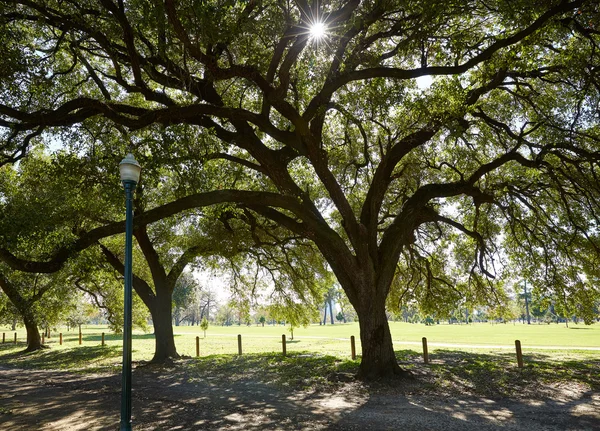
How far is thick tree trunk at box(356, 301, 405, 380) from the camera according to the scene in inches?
437

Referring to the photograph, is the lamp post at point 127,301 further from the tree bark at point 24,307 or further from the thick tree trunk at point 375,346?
the tree bark at point 24,307

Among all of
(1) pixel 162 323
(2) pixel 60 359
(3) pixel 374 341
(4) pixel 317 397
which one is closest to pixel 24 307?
(2) pixel 60 359

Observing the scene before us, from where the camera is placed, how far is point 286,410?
8.30 metres

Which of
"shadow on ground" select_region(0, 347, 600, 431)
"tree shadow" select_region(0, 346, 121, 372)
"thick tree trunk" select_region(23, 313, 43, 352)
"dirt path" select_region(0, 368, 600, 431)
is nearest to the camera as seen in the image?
"dirt path" select_region(0, 368, 600, 431)

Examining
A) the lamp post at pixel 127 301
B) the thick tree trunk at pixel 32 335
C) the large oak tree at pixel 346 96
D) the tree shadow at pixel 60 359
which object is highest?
the large oak tree at pixel 346 96

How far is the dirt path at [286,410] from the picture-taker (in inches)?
279

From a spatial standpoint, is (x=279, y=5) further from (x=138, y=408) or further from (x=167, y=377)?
(x=167, y=377)

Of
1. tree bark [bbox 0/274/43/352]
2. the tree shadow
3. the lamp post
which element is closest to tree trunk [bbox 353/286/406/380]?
the lamp post

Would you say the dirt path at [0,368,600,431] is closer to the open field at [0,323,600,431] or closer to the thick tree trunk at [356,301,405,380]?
the open field at [0,323,600,431]

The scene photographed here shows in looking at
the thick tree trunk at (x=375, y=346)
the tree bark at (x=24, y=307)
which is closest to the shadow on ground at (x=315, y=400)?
the thick tree trunk at (x=375, y=346)

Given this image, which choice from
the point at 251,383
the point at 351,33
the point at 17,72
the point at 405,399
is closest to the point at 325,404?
the point at 405,399

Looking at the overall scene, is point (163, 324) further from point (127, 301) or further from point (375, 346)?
point (127, 301)

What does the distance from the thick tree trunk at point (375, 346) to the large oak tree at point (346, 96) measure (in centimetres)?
4

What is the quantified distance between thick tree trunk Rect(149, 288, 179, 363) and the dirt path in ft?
21.0
